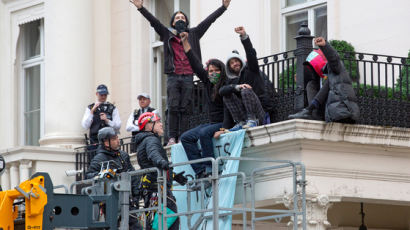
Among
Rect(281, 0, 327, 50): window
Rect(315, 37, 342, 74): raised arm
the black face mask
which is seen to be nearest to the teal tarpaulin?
Rect(315, 37, 342, 74): raised arm

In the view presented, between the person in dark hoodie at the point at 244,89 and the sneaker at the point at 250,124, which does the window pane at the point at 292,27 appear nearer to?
the person in dark hoodie at the point at 244,89

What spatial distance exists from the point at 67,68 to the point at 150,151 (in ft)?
27.2

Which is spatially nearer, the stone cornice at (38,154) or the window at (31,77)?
the stone cornice at (38,154)

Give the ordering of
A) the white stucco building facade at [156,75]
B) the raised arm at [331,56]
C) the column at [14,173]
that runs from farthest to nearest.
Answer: the column at [14,173] → the white stucco building facade at [156,75] → the raised arm at [331,56]

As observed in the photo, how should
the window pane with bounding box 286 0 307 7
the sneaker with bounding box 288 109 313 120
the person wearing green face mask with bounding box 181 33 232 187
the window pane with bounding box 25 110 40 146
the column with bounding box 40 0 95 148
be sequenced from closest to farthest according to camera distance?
the sneaker with bounding box 288 109 313 120 < the person wearing green face mask with bounding box 181 33 232 187 < the window pane with bounding box 286 0 307 7 < the column with bounding box 40 0 95 148 < the window pane with bounding box 25 110 40 146

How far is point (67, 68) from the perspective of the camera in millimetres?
23453

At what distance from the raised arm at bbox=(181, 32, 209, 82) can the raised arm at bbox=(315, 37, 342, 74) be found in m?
2.05

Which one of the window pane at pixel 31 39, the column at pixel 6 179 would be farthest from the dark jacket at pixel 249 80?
the window pane at pixel 31 39

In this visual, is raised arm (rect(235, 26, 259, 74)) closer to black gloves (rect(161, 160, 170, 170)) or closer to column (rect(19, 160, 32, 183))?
black gloves (rect(161, 160, 170, 170))

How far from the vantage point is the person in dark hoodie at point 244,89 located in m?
17.1

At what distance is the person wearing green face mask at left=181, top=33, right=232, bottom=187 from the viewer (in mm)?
17312

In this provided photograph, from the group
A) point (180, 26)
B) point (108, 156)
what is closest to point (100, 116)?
point (180, 26)

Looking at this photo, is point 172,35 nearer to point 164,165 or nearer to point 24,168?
point 164,165

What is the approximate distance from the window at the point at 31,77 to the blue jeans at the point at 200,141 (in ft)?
27.3
